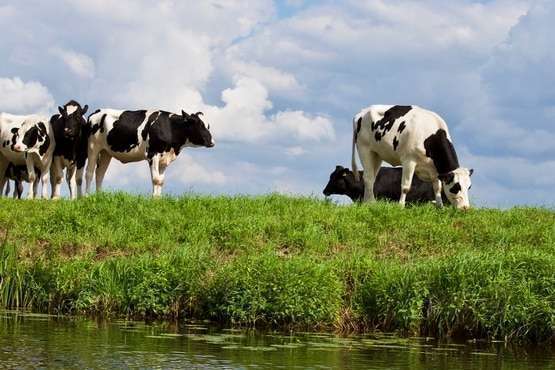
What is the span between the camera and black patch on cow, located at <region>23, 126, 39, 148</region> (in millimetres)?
28859

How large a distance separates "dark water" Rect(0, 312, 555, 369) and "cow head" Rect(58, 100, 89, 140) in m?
13.9

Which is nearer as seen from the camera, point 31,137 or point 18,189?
point 31,137

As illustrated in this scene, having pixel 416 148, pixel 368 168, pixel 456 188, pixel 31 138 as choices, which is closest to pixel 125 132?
pixel 31 138

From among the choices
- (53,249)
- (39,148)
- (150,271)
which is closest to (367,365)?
(150,271)

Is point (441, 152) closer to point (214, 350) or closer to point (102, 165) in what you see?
point (102, 165)

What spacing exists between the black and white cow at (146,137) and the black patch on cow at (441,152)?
7.20 m

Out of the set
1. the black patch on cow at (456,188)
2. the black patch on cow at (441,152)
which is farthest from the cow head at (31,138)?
the black patch on cow at (456,188)

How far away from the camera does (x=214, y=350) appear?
12469 millimetres

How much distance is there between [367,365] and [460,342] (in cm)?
350

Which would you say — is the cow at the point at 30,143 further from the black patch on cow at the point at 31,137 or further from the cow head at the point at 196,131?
the cow head at the point at 196,131

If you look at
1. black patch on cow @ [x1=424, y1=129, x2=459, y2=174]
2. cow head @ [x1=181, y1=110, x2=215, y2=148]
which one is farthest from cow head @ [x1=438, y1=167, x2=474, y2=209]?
cow head @ [x1=181, y1=110, x2=215, y2=148]

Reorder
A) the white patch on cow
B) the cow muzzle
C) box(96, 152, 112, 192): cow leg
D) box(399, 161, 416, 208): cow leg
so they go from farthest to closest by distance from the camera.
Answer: box(96, 152, 112, 192): cow leg < the white patch on cow < the cow muzzle < box(399, 161, 416, 208): cow leg

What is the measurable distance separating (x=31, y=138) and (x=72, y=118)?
1.35 metres

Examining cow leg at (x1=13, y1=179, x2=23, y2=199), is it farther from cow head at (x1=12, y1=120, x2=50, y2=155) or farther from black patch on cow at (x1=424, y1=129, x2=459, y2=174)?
black patch on cow at (x1=424, y1=129, x2=459, y2=174)
